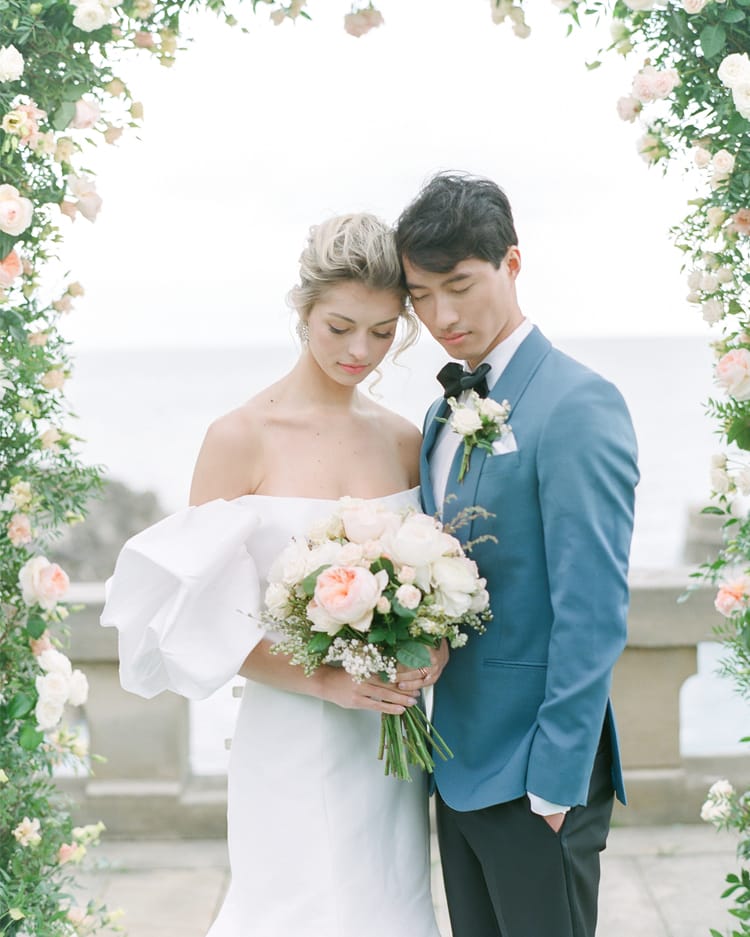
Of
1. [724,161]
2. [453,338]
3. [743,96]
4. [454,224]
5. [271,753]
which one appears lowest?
[271,753]

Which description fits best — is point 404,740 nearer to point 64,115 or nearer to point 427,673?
point 427,673

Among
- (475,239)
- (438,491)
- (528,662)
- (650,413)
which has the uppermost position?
(475,239)

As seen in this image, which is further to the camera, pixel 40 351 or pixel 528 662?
pixel 40 351

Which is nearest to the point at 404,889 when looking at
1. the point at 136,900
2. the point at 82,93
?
the point at 136,900

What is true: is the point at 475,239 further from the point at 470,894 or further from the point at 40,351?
the point at 470,894

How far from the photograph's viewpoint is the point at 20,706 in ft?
9.78

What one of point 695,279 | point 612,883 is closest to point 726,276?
point 695,279

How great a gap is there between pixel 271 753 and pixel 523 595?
2.63 ft

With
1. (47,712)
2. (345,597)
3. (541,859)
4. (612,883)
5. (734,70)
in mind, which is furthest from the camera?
(612,883)

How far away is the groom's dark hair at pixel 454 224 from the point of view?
8.23 feet

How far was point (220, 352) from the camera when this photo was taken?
11262cm

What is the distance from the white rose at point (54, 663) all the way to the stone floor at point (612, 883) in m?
1.22

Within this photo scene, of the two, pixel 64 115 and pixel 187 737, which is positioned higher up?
pixel 64 115

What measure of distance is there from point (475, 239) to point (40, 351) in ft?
4.11
